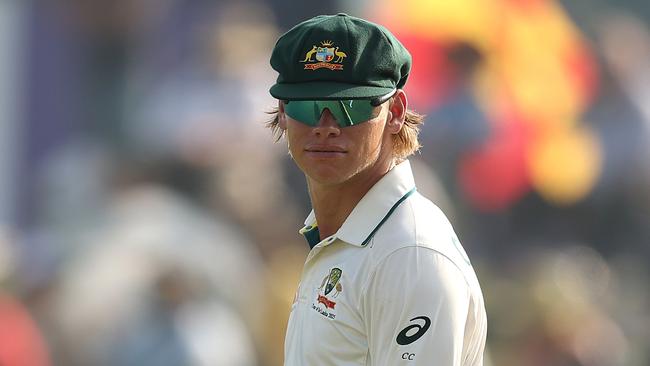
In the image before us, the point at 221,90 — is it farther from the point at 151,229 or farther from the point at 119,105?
the point at 151,229

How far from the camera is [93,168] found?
8672mm

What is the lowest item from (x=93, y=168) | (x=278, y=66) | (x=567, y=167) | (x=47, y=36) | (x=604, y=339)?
(x=604, y=339)

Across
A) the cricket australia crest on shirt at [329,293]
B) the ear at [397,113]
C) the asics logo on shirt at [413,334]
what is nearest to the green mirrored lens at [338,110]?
the ear at [397,113]

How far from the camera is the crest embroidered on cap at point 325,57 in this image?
9.07 ft

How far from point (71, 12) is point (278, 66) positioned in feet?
21.0

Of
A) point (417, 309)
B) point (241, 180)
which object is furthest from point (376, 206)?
point (241, 180)

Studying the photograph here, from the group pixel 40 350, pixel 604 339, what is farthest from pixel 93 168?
pixel 604 339

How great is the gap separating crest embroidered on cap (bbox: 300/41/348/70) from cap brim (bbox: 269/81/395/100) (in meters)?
0.04

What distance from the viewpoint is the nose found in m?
2.86

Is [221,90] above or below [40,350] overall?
above

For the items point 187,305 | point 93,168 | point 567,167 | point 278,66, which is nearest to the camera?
point 278,66

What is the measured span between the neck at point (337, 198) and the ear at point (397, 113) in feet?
0.32

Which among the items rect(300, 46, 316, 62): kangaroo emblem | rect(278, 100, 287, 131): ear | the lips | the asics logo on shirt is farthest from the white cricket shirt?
rect(300, 46, 316, 62): kangaroo emblem

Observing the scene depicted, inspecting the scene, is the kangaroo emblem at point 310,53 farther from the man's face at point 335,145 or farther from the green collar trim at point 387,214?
the green collar trim at point 387,214
